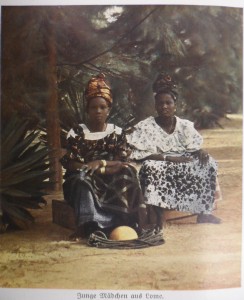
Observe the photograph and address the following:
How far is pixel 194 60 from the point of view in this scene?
0.82 metres

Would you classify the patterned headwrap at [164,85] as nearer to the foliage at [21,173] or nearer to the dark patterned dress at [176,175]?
the dark patterned dress at [176,175]

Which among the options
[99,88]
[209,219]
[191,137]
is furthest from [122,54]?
[209,219]

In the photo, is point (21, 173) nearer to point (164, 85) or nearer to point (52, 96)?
point (52, 96)

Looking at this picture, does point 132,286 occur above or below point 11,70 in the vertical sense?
below

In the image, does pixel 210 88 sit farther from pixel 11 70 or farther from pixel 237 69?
pixel 11 70

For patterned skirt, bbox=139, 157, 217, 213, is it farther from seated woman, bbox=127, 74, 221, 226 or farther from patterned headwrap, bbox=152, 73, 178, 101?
patterned headwrap, bbox=152, 73, 178, 101

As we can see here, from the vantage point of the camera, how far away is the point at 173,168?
83 centimetres

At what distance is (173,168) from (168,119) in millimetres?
74

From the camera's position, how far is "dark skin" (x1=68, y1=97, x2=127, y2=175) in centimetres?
82

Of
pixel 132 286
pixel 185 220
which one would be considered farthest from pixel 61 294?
pixel 185 220

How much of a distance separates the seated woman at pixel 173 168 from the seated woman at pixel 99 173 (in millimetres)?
22

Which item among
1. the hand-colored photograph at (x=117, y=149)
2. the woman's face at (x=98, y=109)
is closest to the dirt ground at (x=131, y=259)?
the hand-colored photograph at (x=117, y=149)

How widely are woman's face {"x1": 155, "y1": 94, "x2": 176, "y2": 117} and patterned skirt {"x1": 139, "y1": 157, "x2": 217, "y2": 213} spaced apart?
7 cm

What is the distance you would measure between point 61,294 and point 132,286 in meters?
0.11
